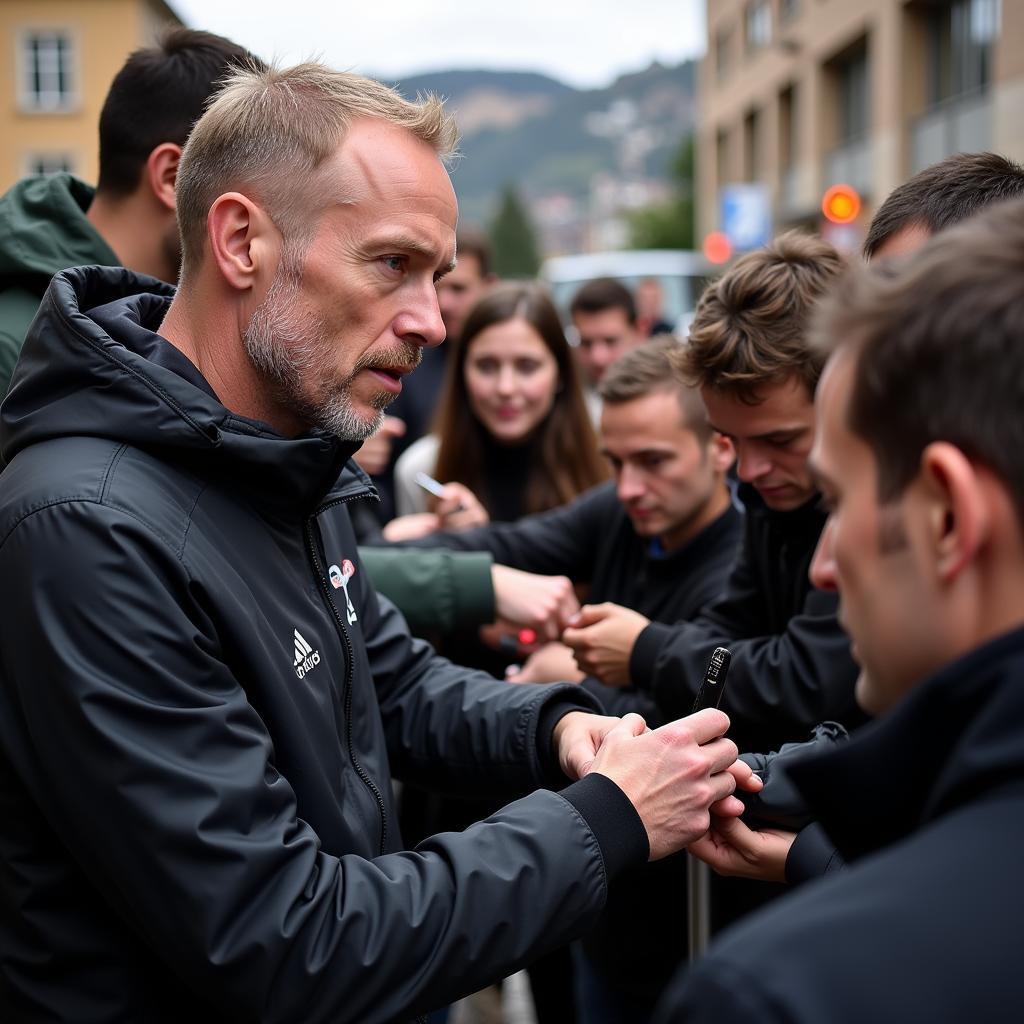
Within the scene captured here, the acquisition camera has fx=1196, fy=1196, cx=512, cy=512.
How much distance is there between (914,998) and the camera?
35.9 inches

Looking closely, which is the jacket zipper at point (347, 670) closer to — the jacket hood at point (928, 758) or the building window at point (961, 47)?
the jacket hood at point (928, 758)

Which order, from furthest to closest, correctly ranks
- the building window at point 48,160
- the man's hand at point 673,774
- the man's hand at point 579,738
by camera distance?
the building window at point 48,160 → the man's hand at point 579,738 → the man's hand at point 673,774

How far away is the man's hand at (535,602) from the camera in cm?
324

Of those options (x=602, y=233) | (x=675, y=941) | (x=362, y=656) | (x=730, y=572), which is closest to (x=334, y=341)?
(x=362, y=656)

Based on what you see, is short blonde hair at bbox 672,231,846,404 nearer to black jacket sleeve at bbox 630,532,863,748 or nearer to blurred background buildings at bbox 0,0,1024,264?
black jacket sleeve at bbox 630,532,863,748

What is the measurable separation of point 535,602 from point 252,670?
5.16 ft

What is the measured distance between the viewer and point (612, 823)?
5.94ft

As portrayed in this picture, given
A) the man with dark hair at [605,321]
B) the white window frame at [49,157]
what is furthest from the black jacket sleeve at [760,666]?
the white window frame at [49,157]

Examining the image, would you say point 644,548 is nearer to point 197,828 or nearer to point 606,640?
point 606,640

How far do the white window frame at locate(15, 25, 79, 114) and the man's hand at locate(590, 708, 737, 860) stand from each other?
37312 mm

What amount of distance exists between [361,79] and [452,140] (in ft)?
0.63

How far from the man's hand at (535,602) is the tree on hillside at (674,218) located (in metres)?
50.1

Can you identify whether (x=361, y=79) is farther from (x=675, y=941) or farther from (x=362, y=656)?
(x=675, y=941)

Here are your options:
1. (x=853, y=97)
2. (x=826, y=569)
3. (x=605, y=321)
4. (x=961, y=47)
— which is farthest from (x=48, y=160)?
(x=826, y=569)
